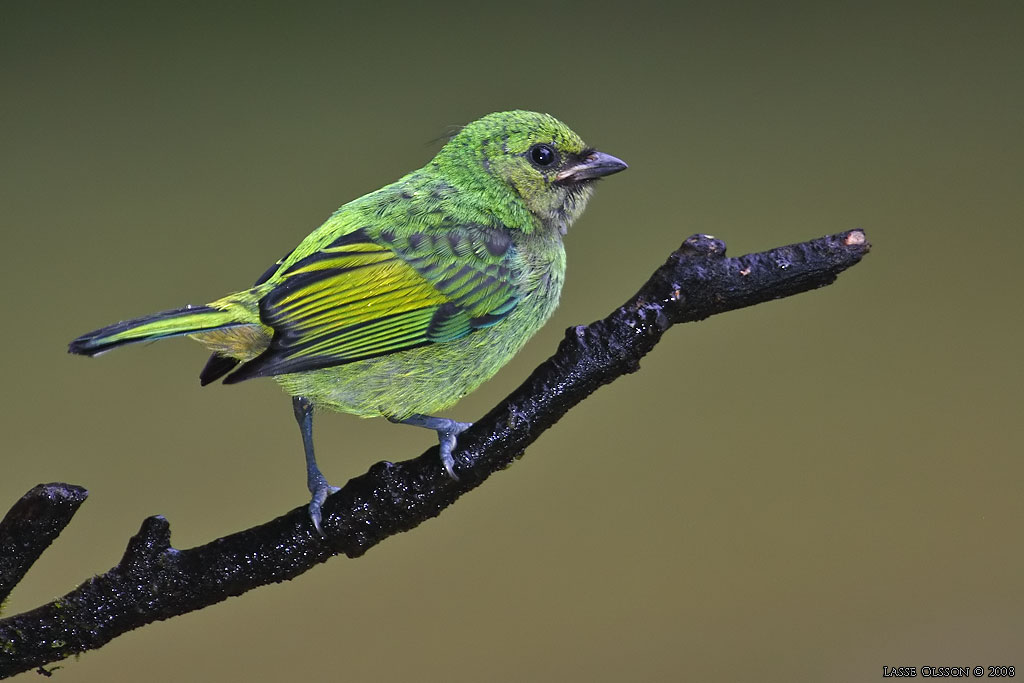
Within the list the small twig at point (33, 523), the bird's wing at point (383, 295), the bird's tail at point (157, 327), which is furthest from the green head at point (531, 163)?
the small twig at point (33, 523)

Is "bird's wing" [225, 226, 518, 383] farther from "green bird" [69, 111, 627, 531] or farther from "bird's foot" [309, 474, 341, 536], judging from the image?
"bird's foot" [309, 474, 341, 536]

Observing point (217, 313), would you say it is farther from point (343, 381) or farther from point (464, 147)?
point (464, 147)

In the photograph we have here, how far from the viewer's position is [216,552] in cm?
207

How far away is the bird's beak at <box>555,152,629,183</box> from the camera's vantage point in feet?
8.02

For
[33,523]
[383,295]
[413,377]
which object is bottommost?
[33,523]

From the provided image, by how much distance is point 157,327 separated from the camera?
6.12ft

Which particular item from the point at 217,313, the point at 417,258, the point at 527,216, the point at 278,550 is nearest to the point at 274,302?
the point at 217,313

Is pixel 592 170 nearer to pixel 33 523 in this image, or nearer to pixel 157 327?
pixel 157 327

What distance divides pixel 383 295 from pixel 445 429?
337mm

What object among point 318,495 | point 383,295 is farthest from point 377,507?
point 383,295

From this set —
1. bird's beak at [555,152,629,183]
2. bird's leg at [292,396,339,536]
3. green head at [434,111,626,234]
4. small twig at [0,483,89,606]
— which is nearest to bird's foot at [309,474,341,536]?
bird's leg at [292,396,339,536]

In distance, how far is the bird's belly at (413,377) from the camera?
7.14 feet

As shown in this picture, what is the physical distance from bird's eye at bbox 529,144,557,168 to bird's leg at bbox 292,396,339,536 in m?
0.84

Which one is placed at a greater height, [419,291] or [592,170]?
[592,170]
